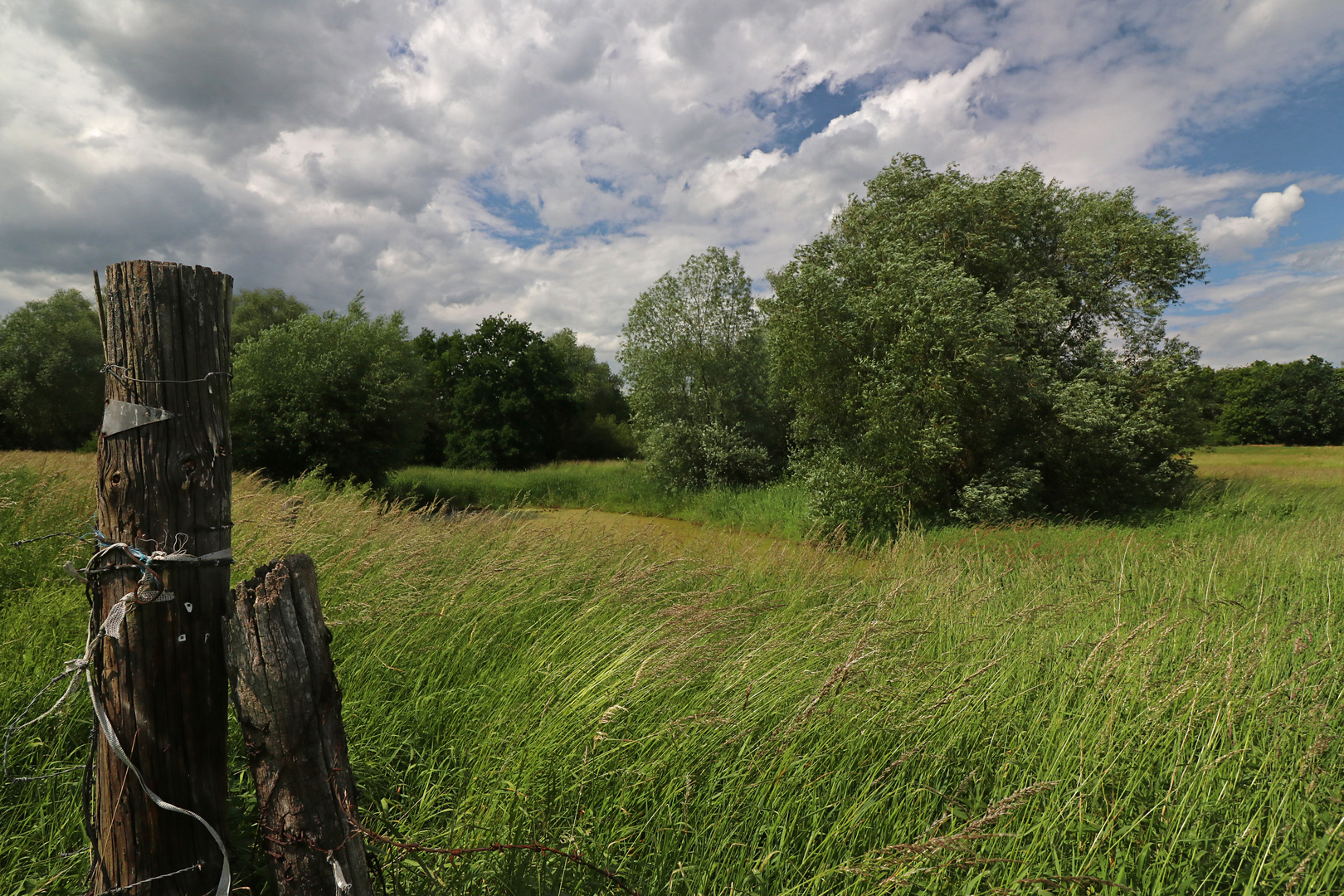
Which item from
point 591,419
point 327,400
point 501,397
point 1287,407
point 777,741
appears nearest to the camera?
point 777,741

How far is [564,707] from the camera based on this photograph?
2689mm

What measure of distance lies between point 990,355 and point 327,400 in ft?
54.7

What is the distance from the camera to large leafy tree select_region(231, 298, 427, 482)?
1625 cm

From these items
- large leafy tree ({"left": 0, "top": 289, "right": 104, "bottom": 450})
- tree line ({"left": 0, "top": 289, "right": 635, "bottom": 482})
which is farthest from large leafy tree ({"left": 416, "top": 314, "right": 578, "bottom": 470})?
large leafy tree ({"left": 0, "top": 289, "right": 104, "bottom": 450})

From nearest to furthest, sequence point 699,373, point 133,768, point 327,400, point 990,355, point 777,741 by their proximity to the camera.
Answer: point 133,768 → point 777,741 → point 990,355 → point 327,400 → point 699,373

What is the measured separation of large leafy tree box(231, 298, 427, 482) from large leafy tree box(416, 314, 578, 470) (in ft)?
39.7

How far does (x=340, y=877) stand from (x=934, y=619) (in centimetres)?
391

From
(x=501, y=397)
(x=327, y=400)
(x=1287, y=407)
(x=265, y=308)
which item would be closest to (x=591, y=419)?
(x=501, y=397)

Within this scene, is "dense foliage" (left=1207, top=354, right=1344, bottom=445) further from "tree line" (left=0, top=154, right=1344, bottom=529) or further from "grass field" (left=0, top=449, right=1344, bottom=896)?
"grass field" (left=0, top=449, right=1344, bottom=896)

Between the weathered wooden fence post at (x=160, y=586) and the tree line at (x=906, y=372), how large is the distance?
12179 mm

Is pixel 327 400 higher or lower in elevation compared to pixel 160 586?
higher

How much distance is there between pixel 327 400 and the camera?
17.1 meters

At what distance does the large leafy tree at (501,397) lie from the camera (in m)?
31.4

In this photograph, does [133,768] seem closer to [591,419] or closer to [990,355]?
[990,355]
